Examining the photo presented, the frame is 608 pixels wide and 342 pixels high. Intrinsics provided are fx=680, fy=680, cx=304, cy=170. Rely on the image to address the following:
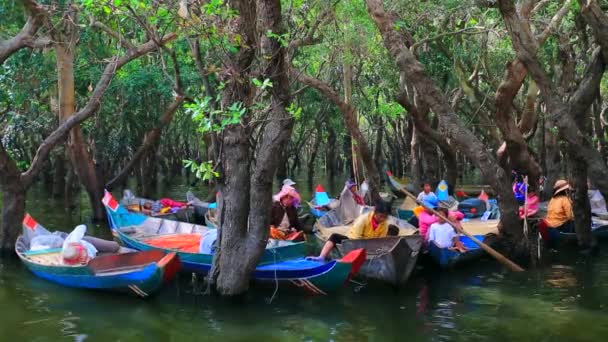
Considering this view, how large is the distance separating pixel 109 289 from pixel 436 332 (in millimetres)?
4619

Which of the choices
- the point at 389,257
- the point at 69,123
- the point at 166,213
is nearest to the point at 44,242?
the point at 69,123

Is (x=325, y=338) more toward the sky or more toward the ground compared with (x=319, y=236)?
more toward the ground

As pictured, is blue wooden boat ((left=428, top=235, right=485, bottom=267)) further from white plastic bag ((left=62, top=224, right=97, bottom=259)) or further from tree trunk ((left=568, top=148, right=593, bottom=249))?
white plastic bag ((left=62, top=224, right=97, bottom=259))

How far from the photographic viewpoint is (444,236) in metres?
11.1

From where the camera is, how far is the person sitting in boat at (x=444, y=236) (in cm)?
1114

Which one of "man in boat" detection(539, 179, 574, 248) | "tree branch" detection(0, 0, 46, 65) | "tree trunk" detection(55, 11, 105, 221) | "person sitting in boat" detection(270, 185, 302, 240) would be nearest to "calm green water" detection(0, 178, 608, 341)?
"man in boat" detection(539, 179, 574, 248)

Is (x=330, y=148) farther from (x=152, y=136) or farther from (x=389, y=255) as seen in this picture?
(x=389, y=255)

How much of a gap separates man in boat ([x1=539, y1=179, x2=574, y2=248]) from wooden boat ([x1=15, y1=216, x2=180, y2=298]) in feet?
24.6

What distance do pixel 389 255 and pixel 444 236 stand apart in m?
1.91

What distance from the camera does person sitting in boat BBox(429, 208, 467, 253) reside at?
36.6 ft

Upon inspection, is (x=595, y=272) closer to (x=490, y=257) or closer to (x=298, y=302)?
(x=490, y=257)

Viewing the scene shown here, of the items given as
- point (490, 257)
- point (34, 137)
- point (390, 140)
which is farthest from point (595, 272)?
point (390, 140)

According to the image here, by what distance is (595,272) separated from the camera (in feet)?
36.8

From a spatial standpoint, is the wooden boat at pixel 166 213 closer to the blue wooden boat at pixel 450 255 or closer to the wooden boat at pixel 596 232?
the blue wooden boat at pixel 450 255
